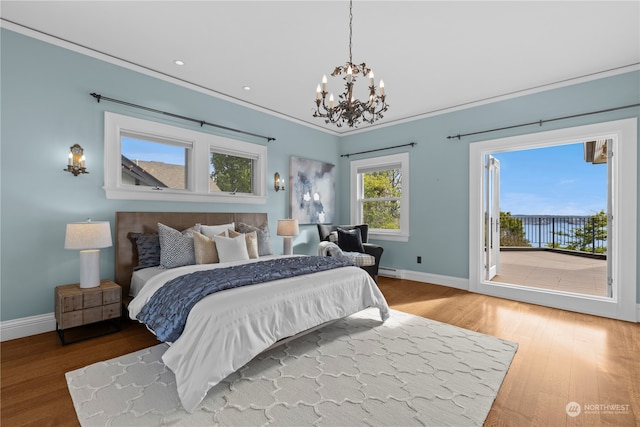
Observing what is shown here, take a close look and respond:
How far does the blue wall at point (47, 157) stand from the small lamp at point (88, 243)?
367 mm

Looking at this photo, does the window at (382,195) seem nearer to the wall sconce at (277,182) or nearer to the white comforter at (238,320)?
the wall sconce at (277,182)

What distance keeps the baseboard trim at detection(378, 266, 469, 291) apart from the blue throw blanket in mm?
2663

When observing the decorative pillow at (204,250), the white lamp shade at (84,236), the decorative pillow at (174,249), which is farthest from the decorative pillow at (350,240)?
the white lamp shade at (84,236)

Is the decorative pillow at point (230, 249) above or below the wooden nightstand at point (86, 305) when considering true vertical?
above

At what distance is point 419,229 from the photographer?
511cm

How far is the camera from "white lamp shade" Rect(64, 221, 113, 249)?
2.70m

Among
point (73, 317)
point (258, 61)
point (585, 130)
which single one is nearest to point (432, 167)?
point (585, 130)

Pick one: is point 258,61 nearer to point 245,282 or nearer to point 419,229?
point 245,282

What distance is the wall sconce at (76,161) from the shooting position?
2990 mm

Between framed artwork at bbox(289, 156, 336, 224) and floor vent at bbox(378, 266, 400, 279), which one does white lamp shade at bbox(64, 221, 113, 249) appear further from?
floor vent at bbox(378, 266, 400, 279)

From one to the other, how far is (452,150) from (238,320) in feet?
13.7

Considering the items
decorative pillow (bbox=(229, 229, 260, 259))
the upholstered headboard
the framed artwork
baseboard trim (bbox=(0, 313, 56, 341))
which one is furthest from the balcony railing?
baseboard trim (bbox=(0, 313, 56, 341))

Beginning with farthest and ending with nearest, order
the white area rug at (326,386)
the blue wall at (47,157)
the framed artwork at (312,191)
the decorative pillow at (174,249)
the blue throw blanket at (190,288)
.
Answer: the framed artwork at (312,191) → the decorative pillow at (174,249) → the blue wall at (47,157) → the blue throw blanket at (190,288) → the white area rug at (326,386)

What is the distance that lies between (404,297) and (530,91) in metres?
3.26
